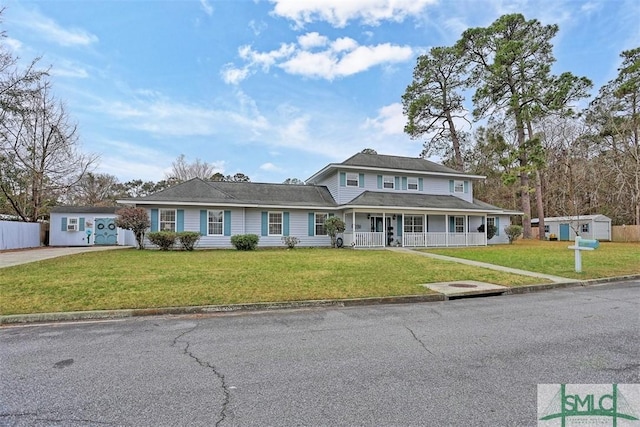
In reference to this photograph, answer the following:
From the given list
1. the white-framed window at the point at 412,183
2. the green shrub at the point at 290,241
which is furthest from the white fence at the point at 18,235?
the white-framed window at the point at 412,183

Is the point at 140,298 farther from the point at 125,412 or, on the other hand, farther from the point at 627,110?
the point at 627,110

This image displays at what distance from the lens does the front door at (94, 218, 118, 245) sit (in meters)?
25.1

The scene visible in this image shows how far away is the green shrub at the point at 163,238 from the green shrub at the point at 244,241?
3027mm

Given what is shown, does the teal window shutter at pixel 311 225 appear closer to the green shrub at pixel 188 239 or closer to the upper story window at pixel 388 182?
the upper story window at pixel 388 182

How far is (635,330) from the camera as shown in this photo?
16.8 feet

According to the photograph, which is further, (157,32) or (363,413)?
(157,32)

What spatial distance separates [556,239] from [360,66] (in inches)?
967

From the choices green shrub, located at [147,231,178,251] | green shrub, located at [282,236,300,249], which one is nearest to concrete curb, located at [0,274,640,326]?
green shrub, located at [147,231,178,251]

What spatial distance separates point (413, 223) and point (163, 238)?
15.4m

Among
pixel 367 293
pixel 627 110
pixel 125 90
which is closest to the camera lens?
pixel 367 293

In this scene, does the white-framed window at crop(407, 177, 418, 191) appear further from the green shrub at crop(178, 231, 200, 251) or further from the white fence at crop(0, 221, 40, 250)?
the white fence at crop(0, 221, 40, 250)

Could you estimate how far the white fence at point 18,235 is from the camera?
19.2m


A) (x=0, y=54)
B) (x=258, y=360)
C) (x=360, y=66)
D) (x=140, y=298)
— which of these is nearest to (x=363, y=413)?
(x=258, y=360)

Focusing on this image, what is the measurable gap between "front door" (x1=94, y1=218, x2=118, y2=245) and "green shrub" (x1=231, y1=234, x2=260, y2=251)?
11846 millimetres
